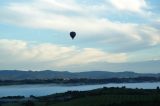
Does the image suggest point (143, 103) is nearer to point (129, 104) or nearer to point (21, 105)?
point (129, 104)

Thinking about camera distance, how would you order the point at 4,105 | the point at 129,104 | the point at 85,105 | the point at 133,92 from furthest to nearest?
1. the point at 4,105
2. the point at 133,92
3. the point at 85,105
4. the point at 129,104

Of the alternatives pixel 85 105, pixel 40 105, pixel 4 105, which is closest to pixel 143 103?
pixel 85 105

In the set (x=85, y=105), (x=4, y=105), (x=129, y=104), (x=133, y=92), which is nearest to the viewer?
(x=129, y=104)

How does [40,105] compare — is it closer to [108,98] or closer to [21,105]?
[21,105]

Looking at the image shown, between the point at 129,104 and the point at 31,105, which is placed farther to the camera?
the point at 31,105

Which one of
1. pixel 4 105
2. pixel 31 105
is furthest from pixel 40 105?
pixel 4 105

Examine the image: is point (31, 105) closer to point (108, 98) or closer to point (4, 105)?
point (4, 105)

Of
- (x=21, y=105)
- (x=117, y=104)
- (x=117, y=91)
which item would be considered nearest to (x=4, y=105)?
(x=21, y=105)

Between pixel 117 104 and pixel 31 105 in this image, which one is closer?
pixel 117 104
